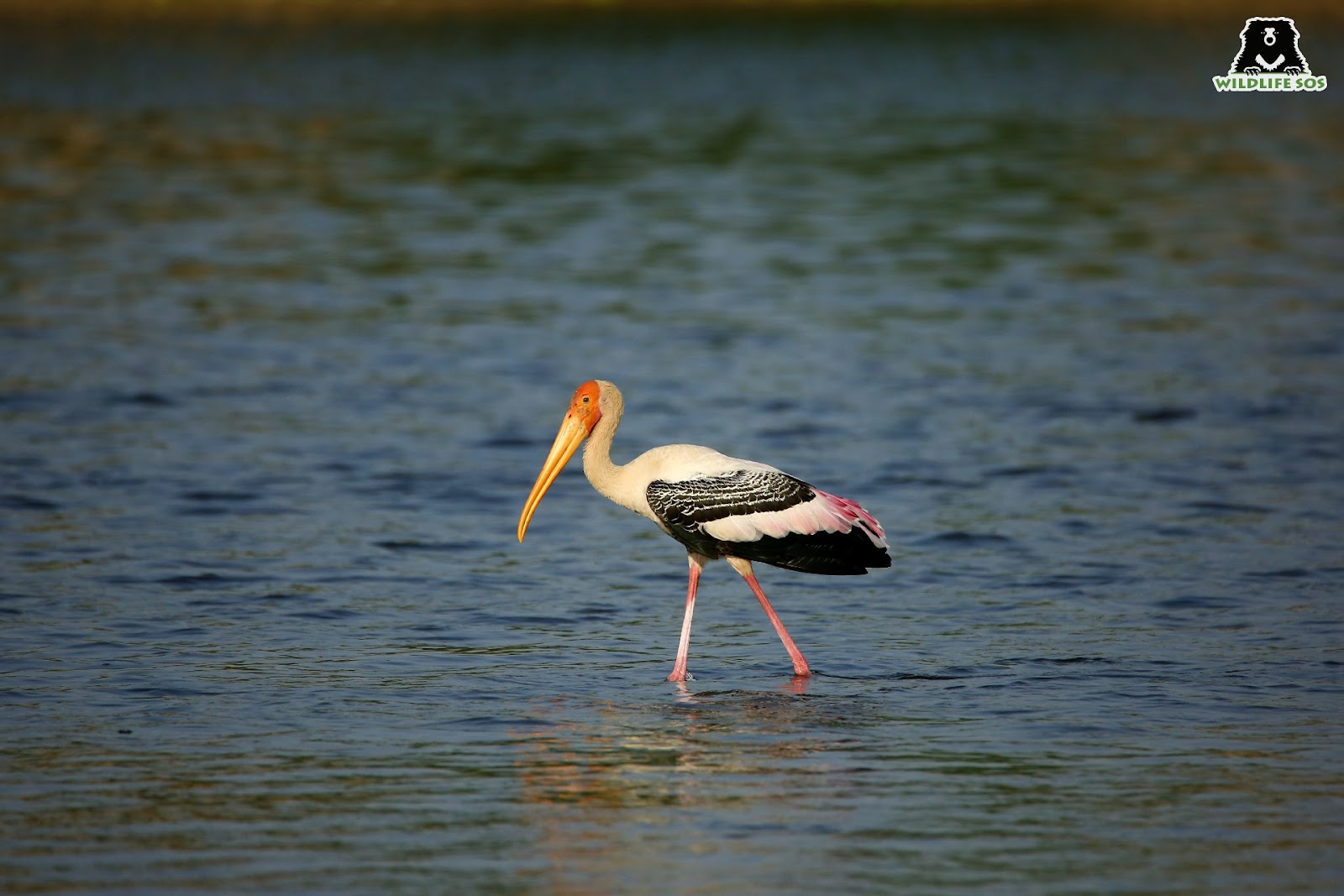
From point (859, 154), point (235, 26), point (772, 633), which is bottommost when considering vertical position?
point (772, 633)

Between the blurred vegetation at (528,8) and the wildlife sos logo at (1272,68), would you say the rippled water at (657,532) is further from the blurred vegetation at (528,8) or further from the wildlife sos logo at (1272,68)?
the blurred vegetation at (528,8)

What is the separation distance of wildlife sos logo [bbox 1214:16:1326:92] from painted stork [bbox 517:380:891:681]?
1536 inches

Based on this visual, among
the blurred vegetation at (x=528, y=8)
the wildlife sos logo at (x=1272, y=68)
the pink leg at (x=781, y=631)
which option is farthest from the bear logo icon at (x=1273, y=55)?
the pink leg at (x=781, y=631)

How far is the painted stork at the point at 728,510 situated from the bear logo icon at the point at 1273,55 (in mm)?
40179

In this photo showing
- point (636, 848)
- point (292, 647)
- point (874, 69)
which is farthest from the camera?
point (874, 69)

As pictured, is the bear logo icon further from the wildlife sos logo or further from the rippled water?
the rippled water

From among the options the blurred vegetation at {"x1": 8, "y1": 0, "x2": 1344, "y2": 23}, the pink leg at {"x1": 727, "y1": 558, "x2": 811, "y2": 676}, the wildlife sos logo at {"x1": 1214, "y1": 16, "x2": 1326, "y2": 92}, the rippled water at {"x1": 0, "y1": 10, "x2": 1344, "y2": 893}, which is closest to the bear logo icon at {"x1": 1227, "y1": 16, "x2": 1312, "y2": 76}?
the wildlife sos logo at {"x1": 1214, "y1": 16, "x2": 1326, "y2": 92}

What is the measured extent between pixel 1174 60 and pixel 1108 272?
3375 cm

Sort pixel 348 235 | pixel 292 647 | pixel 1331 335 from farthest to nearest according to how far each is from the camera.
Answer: pixel 348 235 → pixel 1331 335 → pixel 292 647

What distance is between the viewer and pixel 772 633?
439 inches

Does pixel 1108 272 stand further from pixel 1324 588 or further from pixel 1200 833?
pixel 1200 833

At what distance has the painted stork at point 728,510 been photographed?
396 inches

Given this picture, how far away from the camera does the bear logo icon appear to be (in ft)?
160

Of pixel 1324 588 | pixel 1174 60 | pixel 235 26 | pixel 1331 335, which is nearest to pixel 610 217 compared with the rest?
pixel 1331 335
